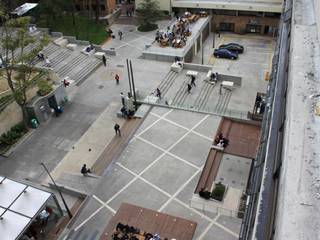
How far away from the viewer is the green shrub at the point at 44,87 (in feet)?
99.4

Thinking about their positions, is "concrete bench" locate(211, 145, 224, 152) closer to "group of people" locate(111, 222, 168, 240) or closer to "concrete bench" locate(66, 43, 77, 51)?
"group of people" locate(111, 222, 168, 240)

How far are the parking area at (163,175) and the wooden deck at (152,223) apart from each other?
441mm

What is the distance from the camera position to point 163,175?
2528 cm

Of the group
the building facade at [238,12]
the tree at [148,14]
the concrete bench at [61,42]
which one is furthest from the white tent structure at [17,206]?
the building facade at [238,12]

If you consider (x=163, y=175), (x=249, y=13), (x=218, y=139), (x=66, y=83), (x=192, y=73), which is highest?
(x=249, y=13)

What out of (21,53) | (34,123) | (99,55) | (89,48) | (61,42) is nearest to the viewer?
(21,53)

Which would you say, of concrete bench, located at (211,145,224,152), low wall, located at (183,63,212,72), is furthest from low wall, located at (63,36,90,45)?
concrete bench, located at (211,145,224,152)

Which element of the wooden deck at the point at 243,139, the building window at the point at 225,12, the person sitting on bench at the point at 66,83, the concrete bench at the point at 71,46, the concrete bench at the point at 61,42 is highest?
the building window at the point at 225,12

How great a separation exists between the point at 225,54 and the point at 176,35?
280 inches

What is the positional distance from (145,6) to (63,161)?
3014cm

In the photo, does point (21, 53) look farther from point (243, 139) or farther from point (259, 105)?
point (259, 105)

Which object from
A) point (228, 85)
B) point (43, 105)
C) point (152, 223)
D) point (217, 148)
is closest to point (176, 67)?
point (228, 85)

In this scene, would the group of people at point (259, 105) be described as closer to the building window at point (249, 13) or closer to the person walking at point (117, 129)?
the person walking at point (117, 129)

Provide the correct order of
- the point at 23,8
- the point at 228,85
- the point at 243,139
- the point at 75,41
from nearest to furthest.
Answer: the point at 243,139 → the point at 228,85 → the point at 23,8 → the point at 75,41
